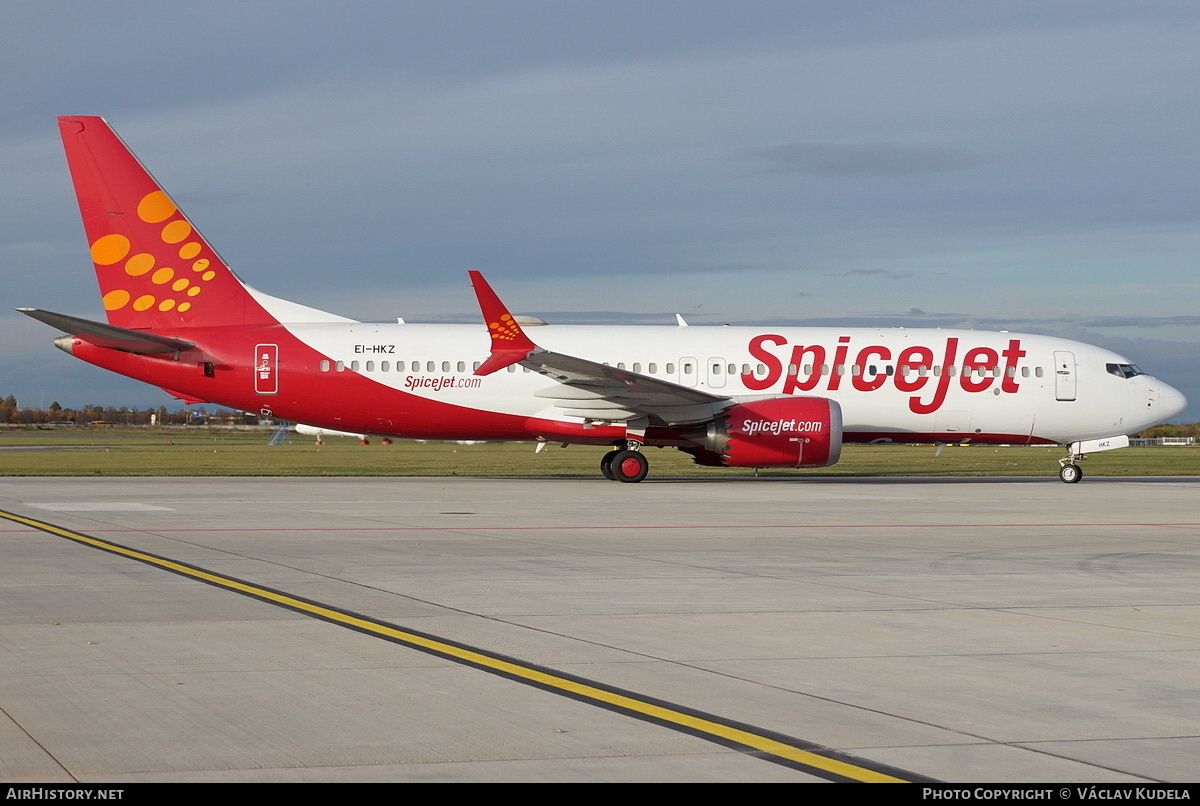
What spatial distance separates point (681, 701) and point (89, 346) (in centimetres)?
2386

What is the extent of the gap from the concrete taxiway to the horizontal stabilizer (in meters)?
9.42

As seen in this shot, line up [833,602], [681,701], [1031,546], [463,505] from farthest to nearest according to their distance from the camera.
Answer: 1. [463,505]
2. [1031,546]
3. [833,602]
4. [681,701]

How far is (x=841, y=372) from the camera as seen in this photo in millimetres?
28625

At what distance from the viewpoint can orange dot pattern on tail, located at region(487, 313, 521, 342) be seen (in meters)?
25.5

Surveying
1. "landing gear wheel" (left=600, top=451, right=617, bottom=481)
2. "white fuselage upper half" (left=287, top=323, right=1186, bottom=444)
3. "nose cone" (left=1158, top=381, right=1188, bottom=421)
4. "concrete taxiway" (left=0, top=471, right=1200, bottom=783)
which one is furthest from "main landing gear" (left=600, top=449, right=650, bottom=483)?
"nose cone" (left=1158, top=381, right=1188, bottom=421)

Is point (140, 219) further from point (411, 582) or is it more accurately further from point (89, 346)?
point (411, 582)

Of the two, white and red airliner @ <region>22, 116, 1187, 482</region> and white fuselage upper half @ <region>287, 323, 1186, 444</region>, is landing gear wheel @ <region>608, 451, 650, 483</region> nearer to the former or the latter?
white and red airliner @ <region>22, 116, 1187, 482</region>

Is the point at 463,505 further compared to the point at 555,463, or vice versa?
the point at 555,463

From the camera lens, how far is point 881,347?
29.0 m

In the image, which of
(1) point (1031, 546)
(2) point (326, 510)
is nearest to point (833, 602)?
(1) point (1031, 546)

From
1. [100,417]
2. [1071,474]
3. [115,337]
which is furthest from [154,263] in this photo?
[100,417]

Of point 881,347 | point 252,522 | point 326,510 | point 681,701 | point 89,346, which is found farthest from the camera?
point 881,347

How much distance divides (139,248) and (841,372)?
627 inches

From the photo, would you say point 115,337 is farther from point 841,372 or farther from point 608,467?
point 841,372
